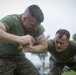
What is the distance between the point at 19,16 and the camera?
511 centimetres

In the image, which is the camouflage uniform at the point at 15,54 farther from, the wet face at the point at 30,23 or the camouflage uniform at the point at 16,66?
the wet face at the point at 30,23

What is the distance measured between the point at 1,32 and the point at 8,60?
1103 mm

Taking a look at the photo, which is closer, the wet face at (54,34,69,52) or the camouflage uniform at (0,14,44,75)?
the camouflage uniform at (0,14,44,75)

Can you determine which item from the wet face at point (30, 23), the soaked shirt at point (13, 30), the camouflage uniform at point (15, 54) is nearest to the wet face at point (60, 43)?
the camouflage uniform at point (15, 54)

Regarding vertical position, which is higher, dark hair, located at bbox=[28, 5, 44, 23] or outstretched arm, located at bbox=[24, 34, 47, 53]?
dark hair, located at bbox=[28, 5, 44, 23]

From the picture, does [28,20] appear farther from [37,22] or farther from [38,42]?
[38,42]

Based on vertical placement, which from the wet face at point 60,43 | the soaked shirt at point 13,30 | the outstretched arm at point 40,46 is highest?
the soaked shirt at point 13,30

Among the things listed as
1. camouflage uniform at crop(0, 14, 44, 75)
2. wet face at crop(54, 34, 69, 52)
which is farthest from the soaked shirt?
wet face at crop(54, 34, 69, 52)

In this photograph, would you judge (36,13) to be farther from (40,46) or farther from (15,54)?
(15,54)

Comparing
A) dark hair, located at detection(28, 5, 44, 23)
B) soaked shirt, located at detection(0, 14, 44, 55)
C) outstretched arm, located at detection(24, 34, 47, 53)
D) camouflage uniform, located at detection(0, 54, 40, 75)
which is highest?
dark hair, located at detection(28, 5, 44, 23)

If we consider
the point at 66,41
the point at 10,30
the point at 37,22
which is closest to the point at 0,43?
the point at 10,30

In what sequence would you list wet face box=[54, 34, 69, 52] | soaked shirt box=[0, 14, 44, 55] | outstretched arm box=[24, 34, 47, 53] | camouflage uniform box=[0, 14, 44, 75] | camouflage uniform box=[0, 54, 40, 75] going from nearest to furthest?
soaked shirt box=[0, 14, 44, 55] → camouflage uniform box=[0, 14, 44, 75] → outstretched arm box=[24, 34, 47, 53] → camouflage uniform box=[0, 54, 40, 75] → wet face box=[54, 34, 69, 52]

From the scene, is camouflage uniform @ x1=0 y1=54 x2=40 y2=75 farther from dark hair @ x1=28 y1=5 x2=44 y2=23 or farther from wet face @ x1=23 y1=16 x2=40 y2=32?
dark hair @ x1=28 y1=5 x2=44 y2=23

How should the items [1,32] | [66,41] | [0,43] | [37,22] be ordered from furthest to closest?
1. [66,41]
2. [0,43]
3. [37,22]
4. [1,32]
